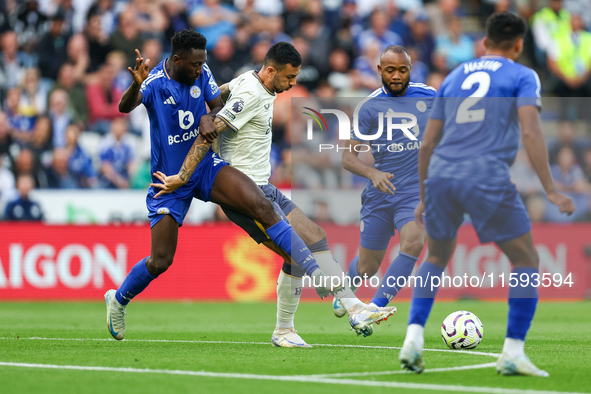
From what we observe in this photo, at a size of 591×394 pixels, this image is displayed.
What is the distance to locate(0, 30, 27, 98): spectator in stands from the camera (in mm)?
15500

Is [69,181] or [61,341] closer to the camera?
[61,341]

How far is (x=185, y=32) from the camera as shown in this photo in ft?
22.1

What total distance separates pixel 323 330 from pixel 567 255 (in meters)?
6.53

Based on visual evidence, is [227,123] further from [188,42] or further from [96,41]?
[96,41]

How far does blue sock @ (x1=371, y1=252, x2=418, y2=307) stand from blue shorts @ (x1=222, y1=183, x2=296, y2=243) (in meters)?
1.11

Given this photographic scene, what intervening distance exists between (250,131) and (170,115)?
2.31 feet

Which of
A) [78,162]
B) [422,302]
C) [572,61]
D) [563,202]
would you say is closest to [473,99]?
[563,202]

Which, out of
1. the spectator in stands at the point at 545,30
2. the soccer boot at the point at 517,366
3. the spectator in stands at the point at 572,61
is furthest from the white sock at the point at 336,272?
the spectator in stands at the point at 545,30

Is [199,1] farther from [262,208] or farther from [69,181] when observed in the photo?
[262,208]

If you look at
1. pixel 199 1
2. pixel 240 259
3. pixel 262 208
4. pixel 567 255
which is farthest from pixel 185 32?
pixel 199 1

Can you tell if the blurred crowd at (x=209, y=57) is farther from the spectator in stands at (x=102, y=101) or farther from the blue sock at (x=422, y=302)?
the blue sock at (x=422, y=302)

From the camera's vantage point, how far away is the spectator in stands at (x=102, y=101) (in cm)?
1493

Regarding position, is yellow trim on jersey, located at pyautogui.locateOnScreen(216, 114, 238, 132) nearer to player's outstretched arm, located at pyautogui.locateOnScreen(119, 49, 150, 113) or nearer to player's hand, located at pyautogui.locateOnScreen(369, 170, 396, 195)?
player's outstretched arm, located at pyautogui.locateOnScreen(119, 49, 150, 113)

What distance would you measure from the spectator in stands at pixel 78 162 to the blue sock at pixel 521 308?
1079 cm
